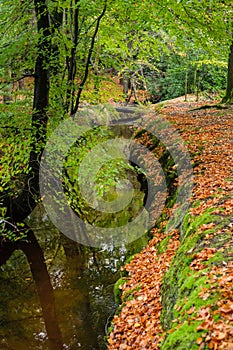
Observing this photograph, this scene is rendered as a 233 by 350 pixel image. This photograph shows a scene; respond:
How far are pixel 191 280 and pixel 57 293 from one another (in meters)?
3.57

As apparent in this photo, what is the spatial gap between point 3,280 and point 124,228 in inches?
148

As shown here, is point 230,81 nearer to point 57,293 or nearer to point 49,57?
point 49,57

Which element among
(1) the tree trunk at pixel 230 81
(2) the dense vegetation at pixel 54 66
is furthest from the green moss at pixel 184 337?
(1) the tree trunk at pixel 230 81

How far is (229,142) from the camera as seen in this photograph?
8.31 meters

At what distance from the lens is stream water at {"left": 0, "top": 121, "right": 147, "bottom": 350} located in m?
5.40

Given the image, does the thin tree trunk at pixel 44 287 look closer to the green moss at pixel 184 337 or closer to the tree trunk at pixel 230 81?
the green moss at pixel 184 337

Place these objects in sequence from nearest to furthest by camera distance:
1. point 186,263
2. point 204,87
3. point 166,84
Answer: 1. point 186,263
2. point 204,87
3. point 166,84

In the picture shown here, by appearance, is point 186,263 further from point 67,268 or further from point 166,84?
point 166,84

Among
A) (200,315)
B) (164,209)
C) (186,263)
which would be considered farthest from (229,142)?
(200,315)

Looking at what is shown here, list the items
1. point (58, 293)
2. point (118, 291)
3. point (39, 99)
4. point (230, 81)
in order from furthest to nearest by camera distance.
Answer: point (230, 81)
point (39, 99)
point (58, 293)
point (118, 291)

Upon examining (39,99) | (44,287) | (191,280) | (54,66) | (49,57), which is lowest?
(44,287)

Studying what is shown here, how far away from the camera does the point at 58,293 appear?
6465 mm

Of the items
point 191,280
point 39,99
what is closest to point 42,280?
point 39,99

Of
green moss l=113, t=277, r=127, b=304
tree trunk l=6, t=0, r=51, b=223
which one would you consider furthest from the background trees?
green moss l=113, t=277, r=127, b=304
